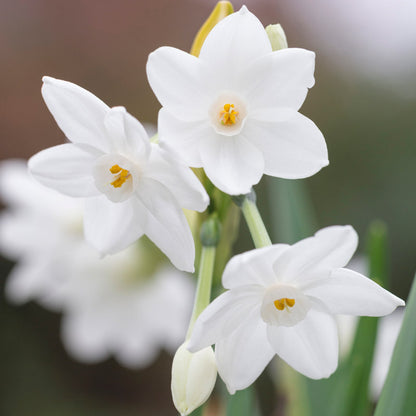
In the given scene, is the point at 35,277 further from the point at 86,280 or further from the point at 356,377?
the point at 356,377

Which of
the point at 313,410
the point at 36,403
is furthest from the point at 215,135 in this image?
the point at 36,403

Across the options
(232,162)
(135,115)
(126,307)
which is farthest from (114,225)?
(135,115)

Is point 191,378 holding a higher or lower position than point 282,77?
lower

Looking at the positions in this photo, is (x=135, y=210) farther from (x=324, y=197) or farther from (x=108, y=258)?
(x=324, y=197)

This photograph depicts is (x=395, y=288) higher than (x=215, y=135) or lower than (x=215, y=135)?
lower

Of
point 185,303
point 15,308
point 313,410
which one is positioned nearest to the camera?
point 313,410

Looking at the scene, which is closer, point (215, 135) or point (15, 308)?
point (215, 135)

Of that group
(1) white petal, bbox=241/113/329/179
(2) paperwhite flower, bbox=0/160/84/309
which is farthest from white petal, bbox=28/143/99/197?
(2) paperwhite flower, bbox=0/160/84/309

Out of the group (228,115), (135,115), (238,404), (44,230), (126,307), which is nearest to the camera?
(228,115)
